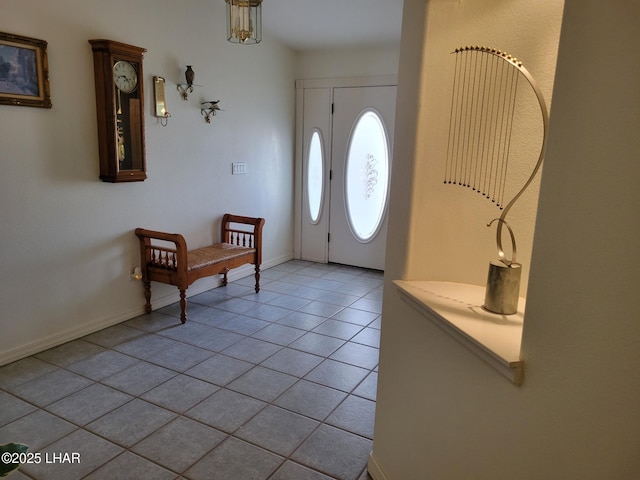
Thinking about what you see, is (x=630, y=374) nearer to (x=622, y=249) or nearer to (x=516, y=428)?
(x=622, y=249)

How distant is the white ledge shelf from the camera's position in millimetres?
962

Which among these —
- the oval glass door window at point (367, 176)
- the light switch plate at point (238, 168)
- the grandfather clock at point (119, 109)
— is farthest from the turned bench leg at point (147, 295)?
the oval glass door window at point (367, 176)

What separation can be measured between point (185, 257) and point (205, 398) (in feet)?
4.00

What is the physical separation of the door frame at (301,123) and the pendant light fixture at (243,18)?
8.08 feet

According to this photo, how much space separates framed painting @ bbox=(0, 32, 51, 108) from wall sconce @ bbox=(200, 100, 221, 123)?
4.48ft

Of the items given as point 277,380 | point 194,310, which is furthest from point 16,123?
point 277,380

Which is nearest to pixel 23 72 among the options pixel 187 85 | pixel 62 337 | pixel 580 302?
pixel 187 85

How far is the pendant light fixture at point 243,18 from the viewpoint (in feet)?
7.83

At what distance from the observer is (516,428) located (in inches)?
36.9

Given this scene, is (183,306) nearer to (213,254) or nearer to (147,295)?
(147,295)

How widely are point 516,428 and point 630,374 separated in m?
0.34

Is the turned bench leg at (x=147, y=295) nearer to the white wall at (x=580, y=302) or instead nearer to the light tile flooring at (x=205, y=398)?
the light tile flooring at (x=205, y=398)

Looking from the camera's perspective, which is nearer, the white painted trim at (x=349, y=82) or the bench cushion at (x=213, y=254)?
the bench cushion at (x=213, y=254)

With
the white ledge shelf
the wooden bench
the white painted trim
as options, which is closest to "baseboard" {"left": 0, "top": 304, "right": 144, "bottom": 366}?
the wooden bench
